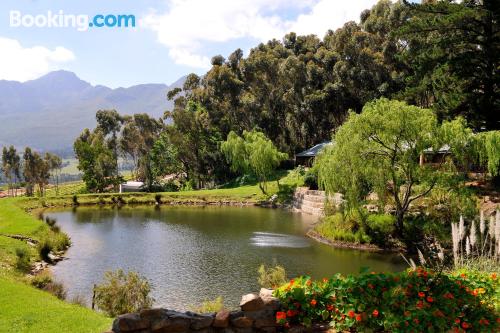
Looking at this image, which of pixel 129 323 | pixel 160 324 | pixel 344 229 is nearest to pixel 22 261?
pixel 129 323

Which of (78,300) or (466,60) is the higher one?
(466,60)

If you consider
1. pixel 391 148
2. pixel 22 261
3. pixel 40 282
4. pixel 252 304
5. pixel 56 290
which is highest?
pixel 391 148

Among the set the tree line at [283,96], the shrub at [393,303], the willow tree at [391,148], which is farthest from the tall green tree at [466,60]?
the shrub at [393,303]

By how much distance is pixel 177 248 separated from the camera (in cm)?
2711

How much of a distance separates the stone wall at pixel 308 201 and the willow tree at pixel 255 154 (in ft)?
19.0

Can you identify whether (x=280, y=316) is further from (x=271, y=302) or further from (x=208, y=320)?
(x=208, y=320)

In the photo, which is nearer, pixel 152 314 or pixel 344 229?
pixel 152 314

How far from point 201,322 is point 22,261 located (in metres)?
16.0

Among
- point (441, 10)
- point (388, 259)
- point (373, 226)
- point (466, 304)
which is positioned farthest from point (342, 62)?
point (466, 304)

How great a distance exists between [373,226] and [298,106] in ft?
130

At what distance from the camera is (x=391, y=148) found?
25.3m

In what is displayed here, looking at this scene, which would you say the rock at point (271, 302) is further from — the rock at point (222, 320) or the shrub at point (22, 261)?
the shrub at point (22, 261)

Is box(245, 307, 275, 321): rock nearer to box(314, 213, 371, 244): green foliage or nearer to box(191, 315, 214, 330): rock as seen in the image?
box(191, 315, 214, 330): rock

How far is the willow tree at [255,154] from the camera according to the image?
5025 centimetres
